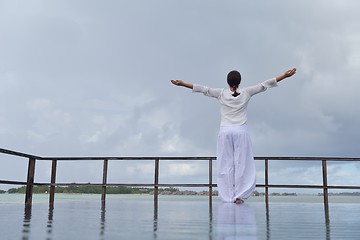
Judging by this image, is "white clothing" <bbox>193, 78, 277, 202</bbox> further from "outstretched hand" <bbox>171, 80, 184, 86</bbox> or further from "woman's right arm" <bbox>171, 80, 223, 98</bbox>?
"outstretched hand" <bbox>171, 80, 184, 86</bbox>

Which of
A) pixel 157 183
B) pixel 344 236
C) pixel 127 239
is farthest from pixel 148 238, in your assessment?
pixel 157 183

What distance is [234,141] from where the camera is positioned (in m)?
4.29

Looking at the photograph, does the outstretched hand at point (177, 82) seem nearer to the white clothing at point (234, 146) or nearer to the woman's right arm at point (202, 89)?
the woman's right arm at point (202, 89)

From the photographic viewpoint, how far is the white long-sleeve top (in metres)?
4.21

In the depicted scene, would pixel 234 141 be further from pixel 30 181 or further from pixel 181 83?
pixel 30 181

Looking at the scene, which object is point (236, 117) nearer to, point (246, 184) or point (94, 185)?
point (246, 184)

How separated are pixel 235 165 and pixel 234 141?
28 cm

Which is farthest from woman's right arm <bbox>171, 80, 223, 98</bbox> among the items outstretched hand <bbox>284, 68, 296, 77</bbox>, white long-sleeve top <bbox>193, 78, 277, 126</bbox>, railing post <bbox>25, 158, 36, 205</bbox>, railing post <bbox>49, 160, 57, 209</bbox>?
railing post <bbox>49, 160, 57, 209</bbox>

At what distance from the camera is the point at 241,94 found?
13.8 feet

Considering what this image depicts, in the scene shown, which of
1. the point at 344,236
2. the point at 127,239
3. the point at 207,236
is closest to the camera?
the point at 127,239

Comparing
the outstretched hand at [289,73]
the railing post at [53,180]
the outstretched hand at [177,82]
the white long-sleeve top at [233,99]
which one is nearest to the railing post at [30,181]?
the railing post at [53,180]

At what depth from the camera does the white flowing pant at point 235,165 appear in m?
4.22

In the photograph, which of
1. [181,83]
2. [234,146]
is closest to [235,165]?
[234,146]

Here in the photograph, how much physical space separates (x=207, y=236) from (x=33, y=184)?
514 centimetres
